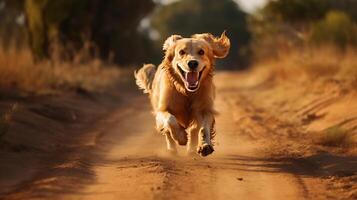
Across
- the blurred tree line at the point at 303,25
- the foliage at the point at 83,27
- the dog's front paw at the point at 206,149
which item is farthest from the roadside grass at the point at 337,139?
the foliage at the point at 83,27

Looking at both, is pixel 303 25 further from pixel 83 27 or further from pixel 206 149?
pixel 206 149

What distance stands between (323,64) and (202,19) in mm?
58802

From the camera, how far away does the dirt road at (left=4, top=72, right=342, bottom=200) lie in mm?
7562

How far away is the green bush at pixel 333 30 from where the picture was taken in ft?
79.6

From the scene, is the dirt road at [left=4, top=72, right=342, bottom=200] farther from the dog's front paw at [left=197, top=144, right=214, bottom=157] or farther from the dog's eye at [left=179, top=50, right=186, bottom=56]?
the dog's eye at [left=179, top=50, right=186, bottom=56]

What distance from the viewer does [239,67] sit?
63.6 metres

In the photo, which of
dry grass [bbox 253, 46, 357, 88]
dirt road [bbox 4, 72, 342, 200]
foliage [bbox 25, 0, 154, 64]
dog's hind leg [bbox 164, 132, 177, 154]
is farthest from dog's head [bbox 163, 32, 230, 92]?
foliage [bbox 25, 0, 154, 64]

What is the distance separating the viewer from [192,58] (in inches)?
388

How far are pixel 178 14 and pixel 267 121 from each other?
222 ft

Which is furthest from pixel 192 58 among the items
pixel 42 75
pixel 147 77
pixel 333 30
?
pixel 333 30

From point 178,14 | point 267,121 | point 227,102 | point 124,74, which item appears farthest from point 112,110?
point 178,14

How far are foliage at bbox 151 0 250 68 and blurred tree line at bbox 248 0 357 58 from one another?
103ft

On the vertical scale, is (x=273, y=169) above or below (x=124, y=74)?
below

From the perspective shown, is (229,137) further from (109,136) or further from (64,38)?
(64,38)
